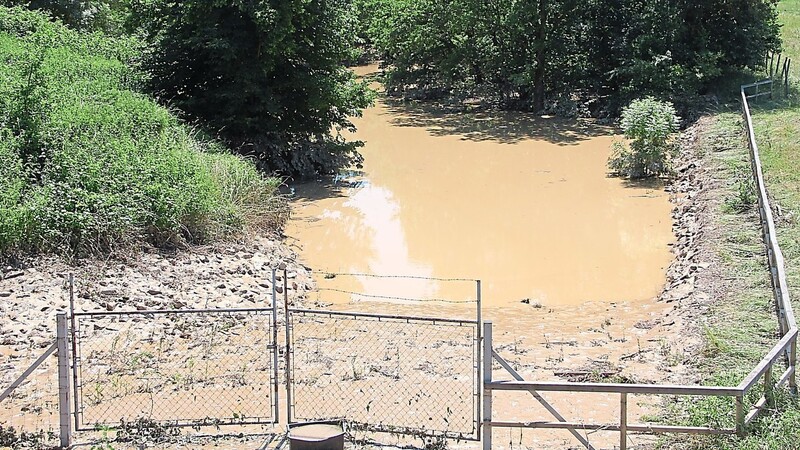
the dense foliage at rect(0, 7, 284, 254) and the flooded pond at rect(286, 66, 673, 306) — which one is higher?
the dense foliage at rect(0, 7, 284, 254)

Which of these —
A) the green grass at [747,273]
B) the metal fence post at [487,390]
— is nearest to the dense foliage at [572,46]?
the green grass at [747,273]

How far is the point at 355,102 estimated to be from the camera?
75.8 ft

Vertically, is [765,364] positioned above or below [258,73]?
below

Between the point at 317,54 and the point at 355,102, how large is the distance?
1.39m

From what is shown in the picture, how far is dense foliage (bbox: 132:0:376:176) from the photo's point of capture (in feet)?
71.2

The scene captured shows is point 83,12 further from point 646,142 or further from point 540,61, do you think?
point 646,142

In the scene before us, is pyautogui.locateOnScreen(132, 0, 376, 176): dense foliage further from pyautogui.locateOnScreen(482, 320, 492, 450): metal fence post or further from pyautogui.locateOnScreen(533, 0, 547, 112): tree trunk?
pyautogui.locateOnScreen(482, 320, 492, 450): metal fence post

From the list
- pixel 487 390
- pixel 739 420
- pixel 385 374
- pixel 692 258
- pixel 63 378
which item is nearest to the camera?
pixel 487 390

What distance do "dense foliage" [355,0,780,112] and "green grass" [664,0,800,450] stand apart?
10.9 feet

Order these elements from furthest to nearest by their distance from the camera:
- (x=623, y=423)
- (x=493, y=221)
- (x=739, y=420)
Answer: (x=493, y=221) < (x=739, y=420) < (x=623, y=423)

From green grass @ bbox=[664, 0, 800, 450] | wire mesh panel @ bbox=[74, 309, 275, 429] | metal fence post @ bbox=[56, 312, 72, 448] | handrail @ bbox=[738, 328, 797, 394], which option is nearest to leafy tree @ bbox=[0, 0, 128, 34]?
green grass @ bbox=[664, 0, 800, 450]

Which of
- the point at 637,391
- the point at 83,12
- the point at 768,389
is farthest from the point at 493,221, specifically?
the point at 83,12

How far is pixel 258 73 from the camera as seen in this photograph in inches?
867

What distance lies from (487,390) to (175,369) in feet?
14.2
